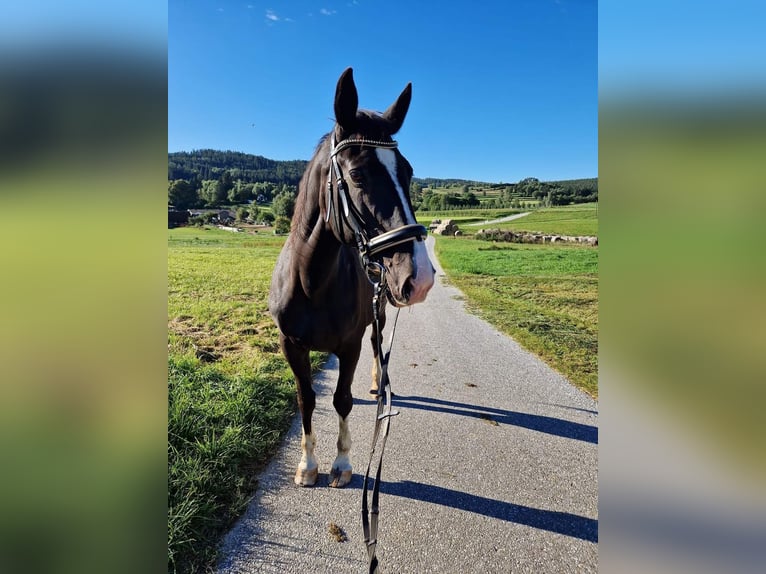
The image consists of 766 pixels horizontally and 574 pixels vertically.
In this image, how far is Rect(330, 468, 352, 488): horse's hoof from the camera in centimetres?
318

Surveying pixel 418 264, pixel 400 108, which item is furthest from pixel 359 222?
pixel 400 108

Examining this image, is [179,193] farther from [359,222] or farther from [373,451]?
[373,451]

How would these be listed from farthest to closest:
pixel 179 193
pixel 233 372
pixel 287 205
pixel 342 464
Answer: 1. pixel 179 193
2. pixel 287 205
3. pixel 233 372
4. pixel 342 464

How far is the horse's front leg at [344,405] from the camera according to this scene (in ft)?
10.7

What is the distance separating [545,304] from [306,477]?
30.6 feet

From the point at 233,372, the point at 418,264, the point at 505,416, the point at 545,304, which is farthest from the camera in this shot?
the point at 545,304

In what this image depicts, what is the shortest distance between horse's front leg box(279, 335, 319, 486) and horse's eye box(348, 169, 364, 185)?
1.72 m

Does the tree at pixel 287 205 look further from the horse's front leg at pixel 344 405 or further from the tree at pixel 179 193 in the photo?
the horse's front leg at pixel 344 405

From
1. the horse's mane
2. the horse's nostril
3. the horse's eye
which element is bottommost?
the horse's nostril

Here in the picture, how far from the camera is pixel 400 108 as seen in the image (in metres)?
2.56

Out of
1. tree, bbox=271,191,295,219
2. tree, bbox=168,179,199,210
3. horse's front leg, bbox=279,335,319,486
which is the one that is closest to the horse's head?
tree, bbox=168,179,199,210

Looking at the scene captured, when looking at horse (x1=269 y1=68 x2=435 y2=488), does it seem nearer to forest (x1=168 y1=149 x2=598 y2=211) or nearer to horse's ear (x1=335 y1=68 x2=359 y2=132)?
horse's ear (x1=335 y1=68 x2=359 y2=132)

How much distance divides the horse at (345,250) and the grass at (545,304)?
3.51ft
